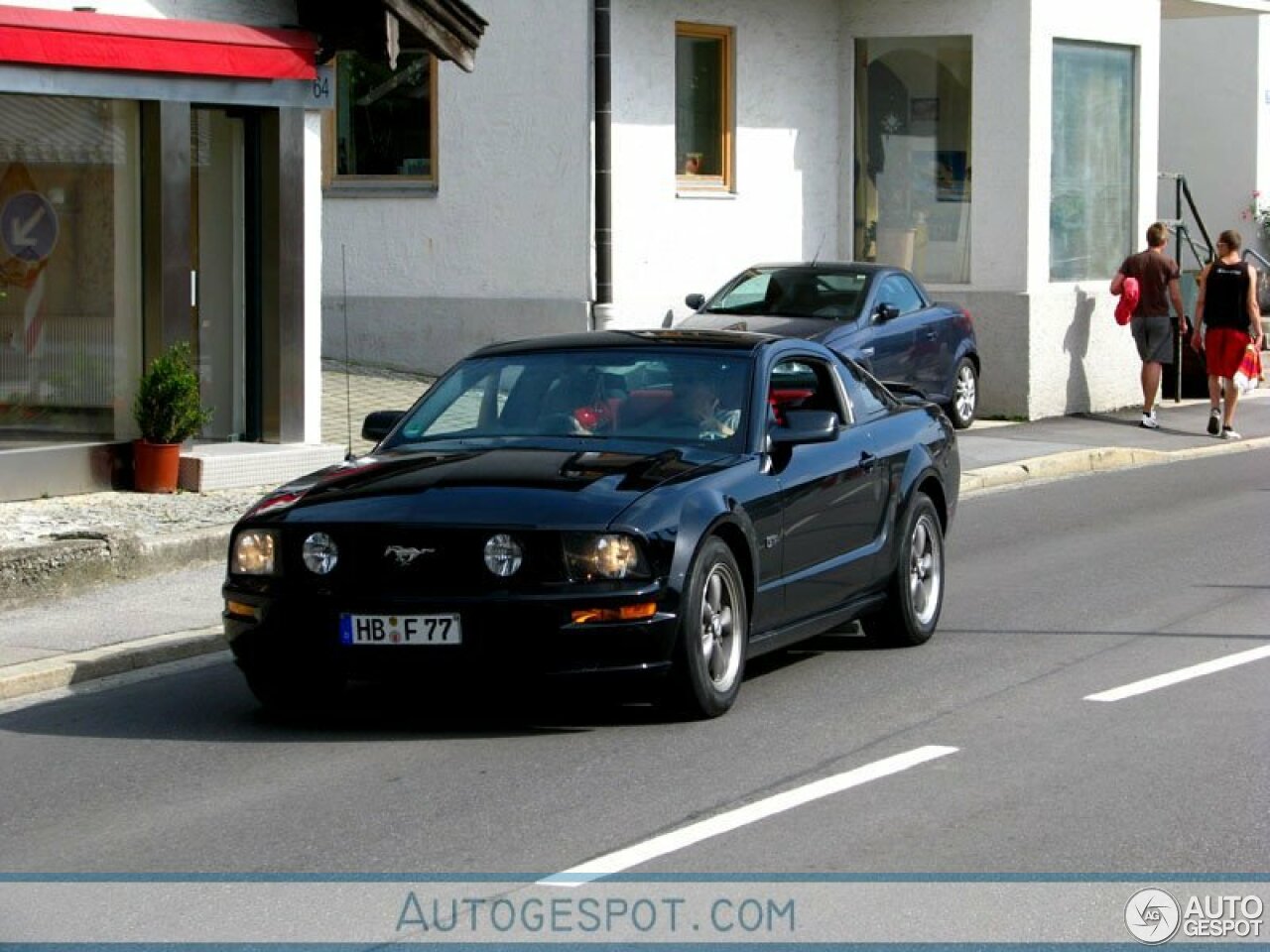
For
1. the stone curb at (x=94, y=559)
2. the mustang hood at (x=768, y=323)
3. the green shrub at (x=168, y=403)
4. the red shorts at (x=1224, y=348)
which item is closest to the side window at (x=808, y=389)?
the stone curb at (x=94, y=559)

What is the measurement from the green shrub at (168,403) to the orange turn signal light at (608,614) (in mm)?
7295

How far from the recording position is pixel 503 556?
26.2ft

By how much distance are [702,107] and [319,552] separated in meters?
14.9

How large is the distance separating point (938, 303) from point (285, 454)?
7.59 meters

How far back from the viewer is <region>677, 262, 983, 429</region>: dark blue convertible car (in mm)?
19188

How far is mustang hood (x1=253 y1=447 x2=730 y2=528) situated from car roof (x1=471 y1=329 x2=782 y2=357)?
2.55 ft

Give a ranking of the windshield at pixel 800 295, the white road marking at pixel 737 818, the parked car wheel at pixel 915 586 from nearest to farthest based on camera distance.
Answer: the white road marking at pixel 737 818 → the parked car wheel at pixel 915 586 → the windshield at pixel 800 295

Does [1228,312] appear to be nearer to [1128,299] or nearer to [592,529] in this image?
[1128,299]

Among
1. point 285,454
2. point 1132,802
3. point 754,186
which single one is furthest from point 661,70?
point 1132,802

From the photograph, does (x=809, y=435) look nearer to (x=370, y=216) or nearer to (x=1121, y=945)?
(x=1121, y=945)

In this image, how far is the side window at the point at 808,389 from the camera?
1000 cm

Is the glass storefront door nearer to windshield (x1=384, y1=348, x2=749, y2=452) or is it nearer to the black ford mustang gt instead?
the black ford mustang gt

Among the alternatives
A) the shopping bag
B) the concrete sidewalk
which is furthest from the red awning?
the shopping bag

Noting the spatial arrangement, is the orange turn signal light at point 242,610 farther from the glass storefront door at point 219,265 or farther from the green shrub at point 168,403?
the glass storefront door at point 219,265
